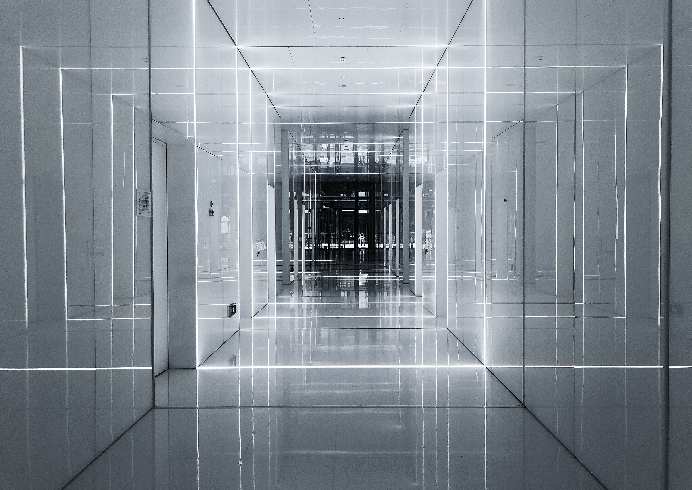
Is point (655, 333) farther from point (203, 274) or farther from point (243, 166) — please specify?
point (243, 166)

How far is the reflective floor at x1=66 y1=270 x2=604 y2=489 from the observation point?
16.9 feet

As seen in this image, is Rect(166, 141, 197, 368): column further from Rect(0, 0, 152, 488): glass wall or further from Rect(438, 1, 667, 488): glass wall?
Rect(438, 1, 667, 488): glass wall

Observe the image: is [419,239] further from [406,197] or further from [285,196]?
[285,196]

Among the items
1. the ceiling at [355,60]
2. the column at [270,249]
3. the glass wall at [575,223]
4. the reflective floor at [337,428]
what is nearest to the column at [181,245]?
the ceiling at [355,60]

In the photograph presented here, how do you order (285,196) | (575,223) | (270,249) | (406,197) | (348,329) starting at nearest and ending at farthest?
(575,223), (348,329), (270,249), (285,196), (406,197)

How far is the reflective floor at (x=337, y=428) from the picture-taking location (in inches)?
203

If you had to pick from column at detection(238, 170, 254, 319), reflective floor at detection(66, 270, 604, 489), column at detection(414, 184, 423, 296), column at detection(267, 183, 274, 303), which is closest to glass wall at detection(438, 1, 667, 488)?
reflective floor at detection(66, 270, 604, 489)

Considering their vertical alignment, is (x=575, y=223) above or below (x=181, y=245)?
above

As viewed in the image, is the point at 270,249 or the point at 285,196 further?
the point at 285,196

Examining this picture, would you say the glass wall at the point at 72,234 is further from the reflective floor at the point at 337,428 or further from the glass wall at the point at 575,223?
the glass wall at the point at 575,223

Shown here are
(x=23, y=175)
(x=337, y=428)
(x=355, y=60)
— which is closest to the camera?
(x=23, y=175)

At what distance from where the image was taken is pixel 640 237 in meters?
4.32

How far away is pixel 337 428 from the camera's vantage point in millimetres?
6465

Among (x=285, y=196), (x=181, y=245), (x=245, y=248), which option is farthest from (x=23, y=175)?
(x=285, y=196)
